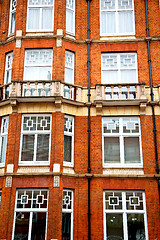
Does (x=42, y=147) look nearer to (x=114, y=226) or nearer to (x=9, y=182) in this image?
(x=9, y=182)

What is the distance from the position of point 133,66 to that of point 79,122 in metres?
4.49

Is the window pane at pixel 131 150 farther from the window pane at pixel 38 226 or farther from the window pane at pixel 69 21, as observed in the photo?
the window pane at pixel 69 21

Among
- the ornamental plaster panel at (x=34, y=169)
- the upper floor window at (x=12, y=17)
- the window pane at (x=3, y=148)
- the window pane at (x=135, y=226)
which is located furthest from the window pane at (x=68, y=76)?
the window pane at (x=135, y=226)

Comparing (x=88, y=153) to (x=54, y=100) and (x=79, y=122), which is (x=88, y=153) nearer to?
(x=79, y=122)

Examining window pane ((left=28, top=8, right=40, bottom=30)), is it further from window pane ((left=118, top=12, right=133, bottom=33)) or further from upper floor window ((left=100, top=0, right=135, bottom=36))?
window pane ((left=118, top=12, right=133, bottom=33))

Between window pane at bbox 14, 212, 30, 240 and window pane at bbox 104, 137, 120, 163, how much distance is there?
4741mm

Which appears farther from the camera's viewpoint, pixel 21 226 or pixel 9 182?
pixel 9 182

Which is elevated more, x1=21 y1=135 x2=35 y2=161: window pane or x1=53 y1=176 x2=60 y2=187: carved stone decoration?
x1=21 y1=135 x2=35 y2=161: window pane

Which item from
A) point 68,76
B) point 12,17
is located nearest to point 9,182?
point 68,76

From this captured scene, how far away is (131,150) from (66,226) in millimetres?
4913

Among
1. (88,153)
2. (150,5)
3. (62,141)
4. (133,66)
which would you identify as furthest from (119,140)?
(150,5)

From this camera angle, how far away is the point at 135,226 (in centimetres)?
1493

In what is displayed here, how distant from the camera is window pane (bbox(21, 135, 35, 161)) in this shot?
15902mm

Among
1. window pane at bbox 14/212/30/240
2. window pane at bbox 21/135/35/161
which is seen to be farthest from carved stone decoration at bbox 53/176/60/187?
window pane at bbox 14/212/30/240
